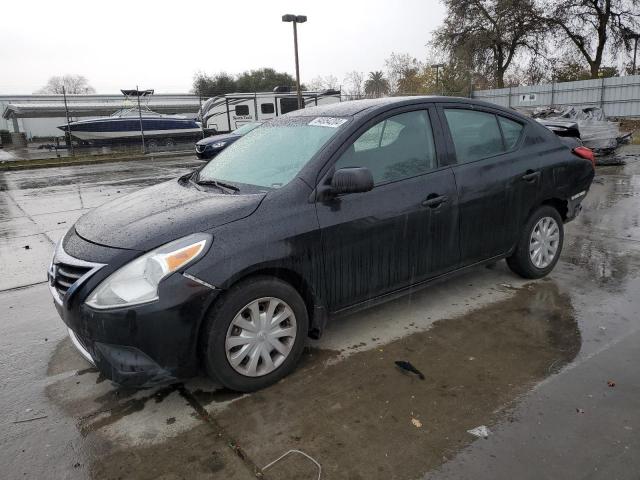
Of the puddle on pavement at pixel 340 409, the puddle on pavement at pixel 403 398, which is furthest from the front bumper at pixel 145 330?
the puddle on pavement at pixel 403 398

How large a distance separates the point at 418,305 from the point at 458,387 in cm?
127

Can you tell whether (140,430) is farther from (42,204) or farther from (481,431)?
(42,204)

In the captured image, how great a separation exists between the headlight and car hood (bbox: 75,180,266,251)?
0.10 metres

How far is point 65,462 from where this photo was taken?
2492mm

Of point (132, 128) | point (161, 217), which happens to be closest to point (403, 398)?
point (161, 217)

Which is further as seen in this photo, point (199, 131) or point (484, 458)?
point (199, 131)

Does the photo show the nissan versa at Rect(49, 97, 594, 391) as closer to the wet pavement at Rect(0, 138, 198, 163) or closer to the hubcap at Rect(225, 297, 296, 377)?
the hubcap at Rect(225, 297, 296, 377)

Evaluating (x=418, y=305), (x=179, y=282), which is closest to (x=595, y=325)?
(x=418, y=305)

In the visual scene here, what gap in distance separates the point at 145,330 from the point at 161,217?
0.74 metres

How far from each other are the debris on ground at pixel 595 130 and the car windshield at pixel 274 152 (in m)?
10.5

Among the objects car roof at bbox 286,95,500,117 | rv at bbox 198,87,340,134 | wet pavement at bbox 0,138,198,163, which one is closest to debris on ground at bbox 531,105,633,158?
car roof at bbox 286,95,500,117

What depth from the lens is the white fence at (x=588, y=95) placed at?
73.9 ft

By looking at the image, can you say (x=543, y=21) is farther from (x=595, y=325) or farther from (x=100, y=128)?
(x=595, y=325)

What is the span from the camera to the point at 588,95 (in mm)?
24375
